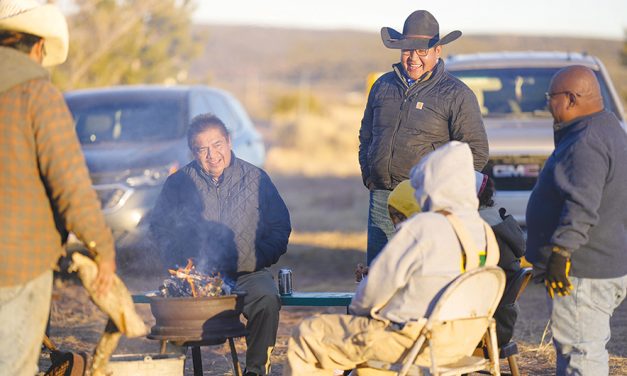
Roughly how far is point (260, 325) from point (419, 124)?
1533mm

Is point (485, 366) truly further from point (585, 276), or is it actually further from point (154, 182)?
point (154, 182)

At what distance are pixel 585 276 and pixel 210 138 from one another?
2.43m

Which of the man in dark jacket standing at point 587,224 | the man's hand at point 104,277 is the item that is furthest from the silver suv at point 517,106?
the man's hand at point 104,277

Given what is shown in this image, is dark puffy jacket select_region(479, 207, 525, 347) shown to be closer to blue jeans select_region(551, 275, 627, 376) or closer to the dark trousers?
blue jeans select_region(551, 275, 627, 376)

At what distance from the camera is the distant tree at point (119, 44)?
842 inches

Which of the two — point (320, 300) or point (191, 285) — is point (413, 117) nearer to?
point (320, 300)

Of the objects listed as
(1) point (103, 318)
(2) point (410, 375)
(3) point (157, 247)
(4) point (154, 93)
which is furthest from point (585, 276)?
(4) point (154, 93)

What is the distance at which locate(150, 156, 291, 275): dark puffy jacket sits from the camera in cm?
611

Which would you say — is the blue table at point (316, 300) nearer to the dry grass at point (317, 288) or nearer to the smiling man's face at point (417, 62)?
the dry grass at point (317, 288)

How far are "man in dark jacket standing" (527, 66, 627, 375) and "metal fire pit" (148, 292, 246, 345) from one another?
1598mm

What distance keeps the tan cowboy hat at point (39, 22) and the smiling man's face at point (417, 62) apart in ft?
8.04

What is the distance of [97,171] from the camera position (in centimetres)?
984

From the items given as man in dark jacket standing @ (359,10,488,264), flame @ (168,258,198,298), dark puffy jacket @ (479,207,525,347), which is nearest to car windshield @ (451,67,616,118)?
man in dark jacket standing @ (359,10,488,264)

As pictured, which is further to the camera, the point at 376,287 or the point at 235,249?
the point at 235,249
